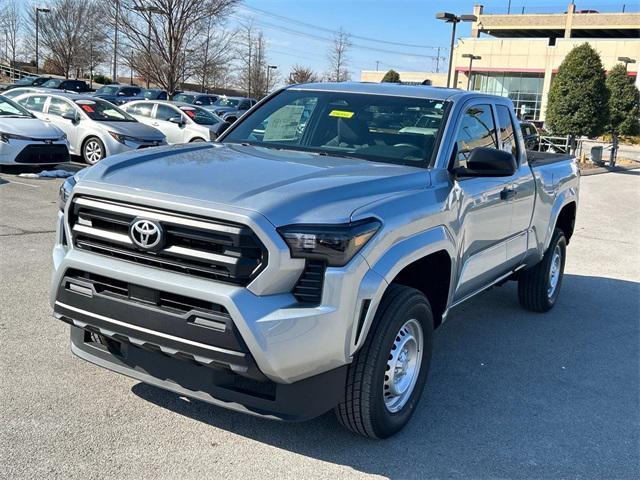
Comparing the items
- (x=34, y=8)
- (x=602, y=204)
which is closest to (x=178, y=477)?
(x=602, y=204)

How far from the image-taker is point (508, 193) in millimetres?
5125

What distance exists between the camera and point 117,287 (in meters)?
3.25

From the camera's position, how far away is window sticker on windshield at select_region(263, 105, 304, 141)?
482cm

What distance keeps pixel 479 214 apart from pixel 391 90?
1.15m

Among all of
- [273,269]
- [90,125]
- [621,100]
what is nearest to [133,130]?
[90,125]

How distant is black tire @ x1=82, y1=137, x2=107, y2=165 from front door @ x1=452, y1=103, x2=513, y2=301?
10.8 metres

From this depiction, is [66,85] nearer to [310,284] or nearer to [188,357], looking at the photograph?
[188,357]

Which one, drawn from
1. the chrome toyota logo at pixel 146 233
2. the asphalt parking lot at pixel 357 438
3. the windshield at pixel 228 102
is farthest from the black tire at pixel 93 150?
the windshield at pixel 228 102

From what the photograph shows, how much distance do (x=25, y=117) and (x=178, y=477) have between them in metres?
11.7

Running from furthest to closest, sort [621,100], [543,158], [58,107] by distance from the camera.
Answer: [621,100] → [58,107] → [543,158]

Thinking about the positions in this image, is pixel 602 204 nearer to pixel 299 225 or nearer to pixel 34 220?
pixel 34 220

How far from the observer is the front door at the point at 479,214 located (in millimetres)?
4414

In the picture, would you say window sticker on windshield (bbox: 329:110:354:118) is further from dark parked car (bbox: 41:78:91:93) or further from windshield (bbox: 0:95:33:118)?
dark parked car (bbox: 41:78:91:93)

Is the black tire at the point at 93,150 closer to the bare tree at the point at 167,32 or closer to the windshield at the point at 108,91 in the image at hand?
the bare tree at the point at 167,32
